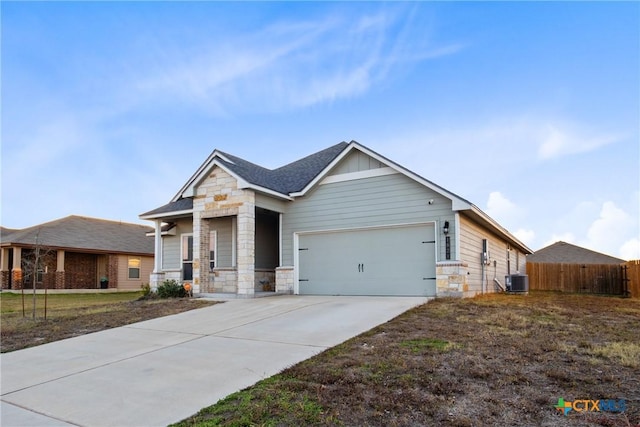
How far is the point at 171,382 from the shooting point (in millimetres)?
4859

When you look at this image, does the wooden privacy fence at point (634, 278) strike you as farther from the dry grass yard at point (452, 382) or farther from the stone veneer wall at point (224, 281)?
the stone veneer wall at point (224, 281)

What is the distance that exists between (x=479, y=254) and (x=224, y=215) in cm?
882

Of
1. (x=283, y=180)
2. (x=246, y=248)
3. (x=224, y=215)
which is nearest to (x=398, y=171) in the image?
(x=283, y=180)

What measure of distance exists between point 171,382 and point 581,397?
428 cm

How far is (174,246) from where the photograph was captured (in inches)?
667

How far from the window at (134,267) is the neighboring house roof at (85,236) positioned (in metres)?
0.66

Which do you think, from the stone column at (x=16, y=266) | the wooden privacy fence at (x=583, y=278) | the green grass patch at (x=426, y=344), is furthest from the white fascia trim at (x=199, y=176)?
the wooden privacy fence at (x=583, y=278)

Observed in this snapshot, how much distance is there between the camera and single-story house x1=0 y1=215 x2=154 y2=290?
72.2 ft

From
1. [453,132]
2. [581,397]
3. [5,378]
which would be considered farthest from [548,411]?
[453,132]

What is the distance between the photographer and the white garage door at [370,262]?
40.4 feet

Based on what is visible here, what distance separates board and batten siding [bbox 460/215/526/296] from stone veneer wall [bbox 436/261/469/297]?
1.28ft

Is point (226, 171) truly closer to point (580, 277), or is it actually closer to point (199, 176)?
point (199, 176)

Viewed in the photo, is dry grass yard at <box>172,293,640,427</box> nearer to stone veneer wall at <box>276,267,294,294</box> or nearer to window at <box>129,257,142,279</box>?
stone veneer wall at <box>276,267,294,294</box>

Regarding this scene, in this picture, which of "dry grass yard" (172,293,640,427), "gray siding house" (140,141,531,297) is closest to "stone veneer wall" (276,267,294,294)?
"gray siding house" (140,141,531,297)
